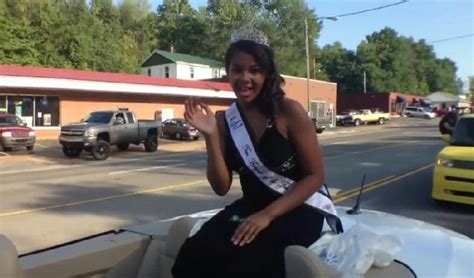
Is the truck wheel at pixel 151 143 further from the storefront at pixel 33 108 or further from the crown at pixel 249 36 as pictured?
the crown at pixel 249 36

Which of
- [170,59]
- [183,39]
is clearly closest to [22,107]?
[170,59]

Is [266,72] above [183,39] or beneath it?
beneath

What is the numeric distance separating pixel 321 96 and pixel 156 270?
5153 centimetres

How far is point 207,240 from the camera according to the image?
7.51ft

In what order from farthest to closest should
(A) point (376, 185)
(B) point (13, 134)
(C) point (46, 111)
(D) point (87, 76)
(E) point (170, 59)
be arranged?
(E) point (170, 59) < (D) point (87, 76) < (C) point (46, 111) < (B) point (13, 134) < (A) point (376, 185)

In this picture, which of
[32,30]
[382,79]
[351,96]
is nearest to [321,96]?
[351,96]

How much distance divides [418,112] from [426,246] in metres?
78.7

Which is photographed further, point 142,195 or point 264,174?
point 142,195

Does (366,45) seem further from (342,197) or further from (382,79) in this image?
(342,197)

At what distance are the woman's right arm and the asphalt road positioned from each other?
4803 mm

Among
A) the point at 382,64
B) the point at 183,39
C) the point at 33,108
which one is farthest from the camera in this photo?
the point at 382,64

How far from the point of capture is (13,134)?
22.7 m

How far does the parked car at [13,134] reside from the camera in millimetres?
22516

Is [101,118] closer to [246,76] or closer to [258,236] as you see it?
[246,76]
